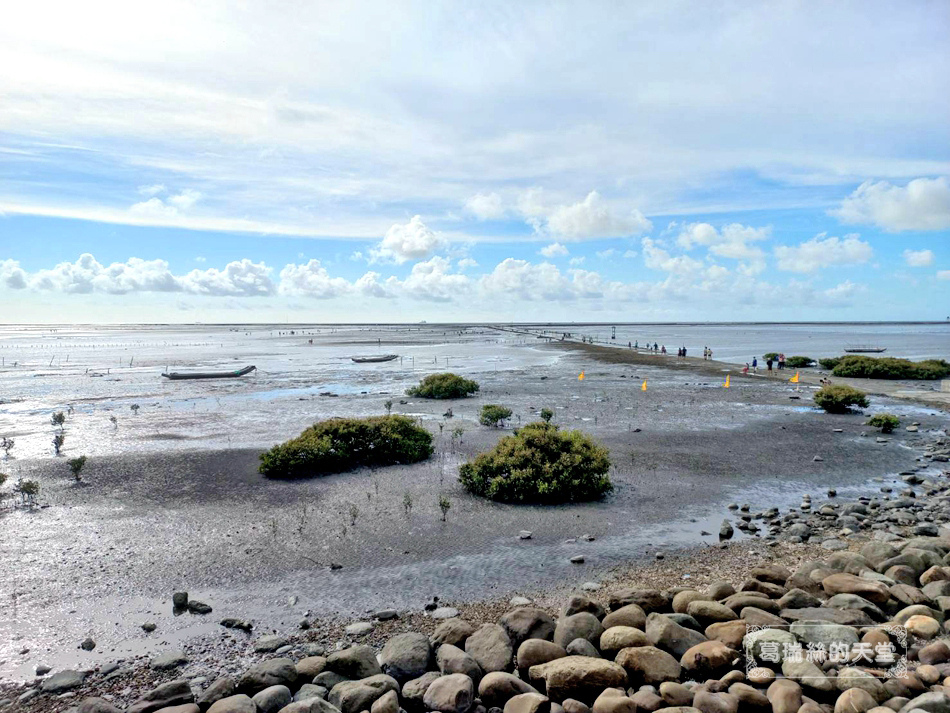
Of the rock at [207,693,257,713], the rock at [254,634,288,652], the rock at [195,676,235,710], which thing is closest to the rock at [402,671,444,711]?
the rock at [207,693,257,713]

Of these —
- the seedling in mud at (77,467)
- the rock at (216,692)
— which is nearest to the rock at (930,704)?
the rock at (216,692)

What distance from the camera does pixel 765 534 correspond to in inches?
502

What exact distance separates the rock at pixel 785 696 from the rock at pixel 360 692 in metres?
4.17

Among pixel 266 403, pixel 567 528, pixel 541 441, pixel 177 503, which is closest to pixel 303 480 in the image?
pixel 177 503

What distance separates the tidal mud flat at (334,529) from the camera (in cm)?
983

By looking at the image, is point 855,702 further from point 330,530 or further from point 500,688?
point 330,530

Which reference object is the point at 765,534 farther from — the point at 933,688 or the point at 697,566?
the point at 933,688

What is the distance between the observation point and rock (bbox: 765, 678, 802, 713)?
6.25 metres

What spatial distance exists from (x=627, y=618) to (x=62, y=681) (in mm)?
7361

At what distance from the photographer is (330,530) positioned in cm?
1348

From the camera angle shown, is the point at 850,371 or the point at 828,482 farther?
the point at 850,371

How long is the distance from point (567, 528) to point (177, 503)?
9.82 metres

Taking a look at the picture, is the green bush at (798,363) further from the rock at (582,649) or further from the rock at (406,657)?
the rock at (406,657)

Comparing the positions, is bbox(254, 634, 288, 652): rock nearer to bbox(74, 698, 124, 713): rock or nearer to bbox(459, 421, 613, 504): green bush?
bbox(74, 698, 124, 713): rock
